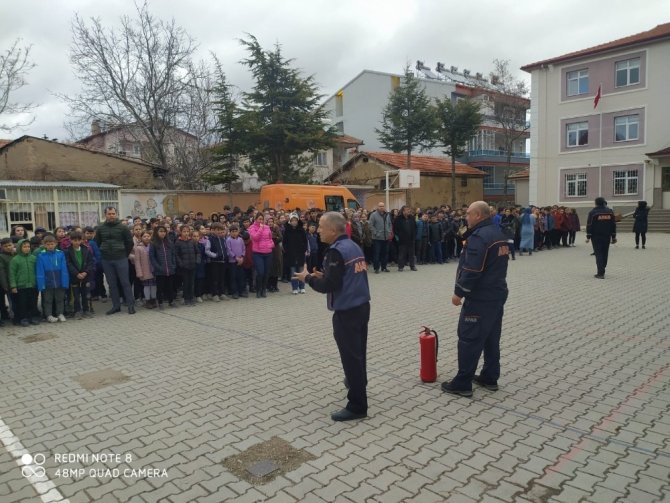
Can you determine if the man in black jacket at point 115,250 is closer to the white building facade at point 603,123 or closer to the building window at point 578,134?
the white building facade at point 603,123

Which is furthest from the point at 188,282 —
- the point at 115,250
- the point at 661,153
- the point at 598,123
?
the point at 598,123

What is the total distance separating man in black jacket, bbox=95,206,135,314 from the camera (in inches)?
368

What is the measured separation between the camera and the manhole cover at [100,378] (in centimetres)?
553

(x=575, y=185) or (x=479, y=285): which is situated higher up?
Answer: (x=575, y=185)

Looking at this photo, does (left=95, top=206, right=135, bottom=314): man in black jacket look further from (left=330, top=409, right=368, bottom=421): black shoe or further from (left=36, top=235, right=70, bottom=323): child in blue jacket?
(left=330, top=409, right=368, bottom=421): black shoe

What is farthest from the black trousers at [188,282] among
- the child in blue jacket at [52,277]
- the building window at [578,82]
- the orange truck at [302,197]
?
the building window at [578,82]

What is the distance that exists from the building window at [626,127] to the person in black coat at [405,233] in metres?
25.4

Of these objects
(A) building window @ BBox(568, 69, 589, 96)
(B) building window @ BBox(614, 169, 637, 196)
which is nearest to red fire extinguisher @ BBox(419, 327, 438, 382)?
(B) building window @ BBox(614, 169, 637, 196)

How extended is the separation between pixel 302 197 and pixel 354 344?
48.4 feet

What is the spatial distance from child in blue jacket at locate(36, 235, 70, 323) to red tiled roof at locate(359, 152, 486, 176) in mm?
29379

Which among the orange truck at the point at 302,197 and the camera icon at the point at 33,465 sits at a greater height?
the orange truck at the point at 302,197

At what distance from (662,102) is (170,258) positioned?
1313 inches

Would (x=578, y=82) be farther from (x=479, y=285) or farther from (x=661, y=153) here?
(x=479, y=285)

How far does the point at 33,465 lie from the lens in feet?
12.4
